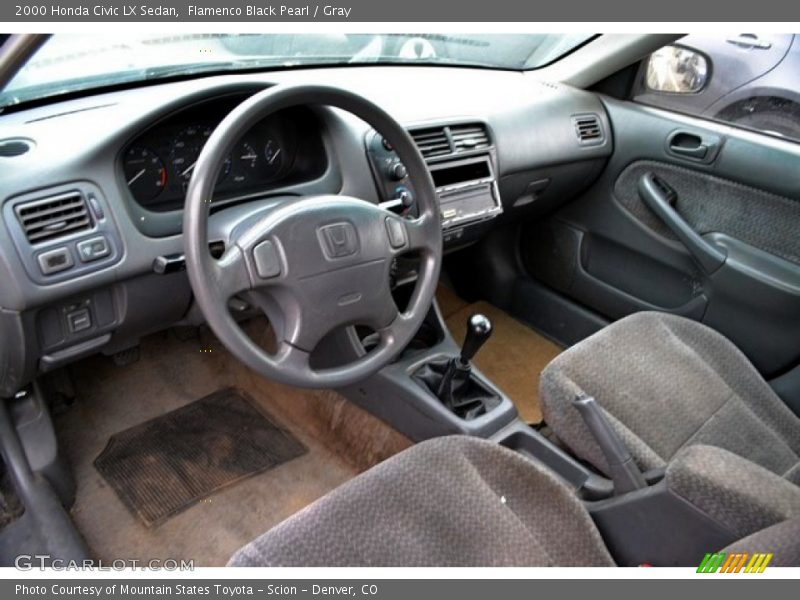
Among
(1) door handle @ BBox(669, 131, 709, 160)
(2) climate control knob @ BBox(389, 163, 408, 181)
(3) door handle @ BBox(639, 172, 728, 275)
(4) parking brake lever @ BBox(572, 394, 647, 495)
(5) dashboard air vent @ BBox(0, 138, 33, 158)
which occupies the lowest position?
(4) parking brake lever @ BBox(572, 394, 647, 495)

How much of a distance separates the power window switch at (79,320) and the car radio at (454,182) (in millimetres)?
656

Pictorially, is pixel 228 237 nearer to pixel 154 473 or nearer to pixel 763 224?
pixel 154 473

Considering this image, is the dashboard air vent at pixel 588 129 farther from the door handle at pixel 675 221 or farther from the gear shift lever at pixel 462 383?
the gear shift lever at pixel 462 383

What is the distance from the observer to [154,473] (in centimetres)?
181

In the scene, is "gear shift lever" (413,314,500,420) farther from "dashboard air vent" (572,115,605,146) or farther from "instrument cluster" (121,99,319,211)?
"dashboard air vent" (572,115,605,146)

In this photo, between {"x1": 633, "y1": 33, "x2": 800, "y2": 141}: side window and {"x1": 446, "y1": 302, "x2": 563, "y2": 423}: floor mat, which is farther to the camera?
{"x1": 446, "y1": 302, "x2": 563, "y2": 423}: floor mat

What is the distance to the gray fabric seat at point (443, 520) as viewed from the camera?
40.1 inches

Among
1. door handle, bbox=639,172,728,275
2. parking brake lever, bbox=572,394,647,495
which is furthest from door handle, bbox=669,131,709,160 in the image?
parking brake lever, bbox=572,394,647,495

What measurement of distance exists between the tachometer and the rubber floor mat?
0.83 metres

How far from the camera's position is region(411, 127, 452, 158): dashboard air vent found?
1.72 meters

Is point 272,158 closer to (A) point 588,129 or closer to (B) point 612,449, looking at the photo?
(B) point 612,449

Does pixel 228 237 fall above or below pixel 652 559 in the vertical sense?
above

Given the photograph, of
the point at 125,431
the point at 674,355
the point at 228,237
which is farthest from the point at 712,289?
the point at 125,431

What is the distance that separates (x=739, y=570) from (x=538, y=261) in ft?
5.62
